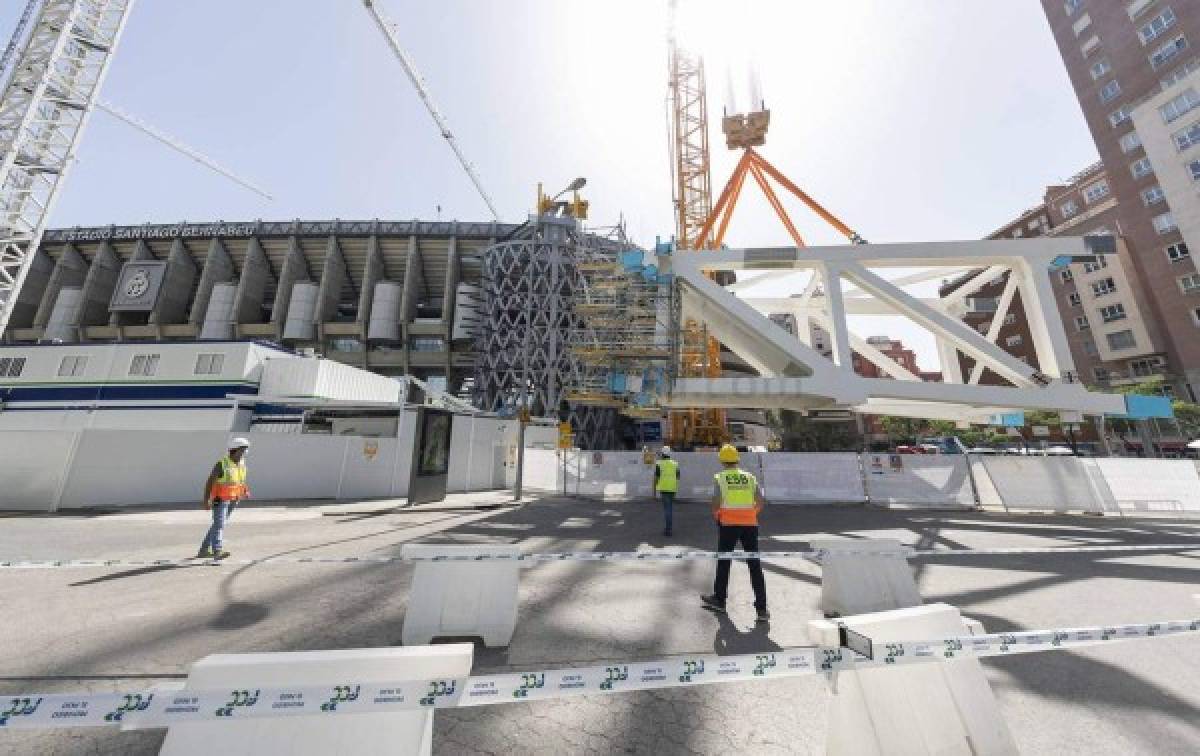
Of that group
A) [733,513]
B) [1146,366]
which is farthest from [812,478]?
[1146,366]

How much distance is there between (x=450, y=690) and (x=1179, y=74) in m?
62.4

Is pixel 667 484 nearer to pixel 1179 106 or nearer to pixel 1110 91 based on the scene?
pixel 1179 106

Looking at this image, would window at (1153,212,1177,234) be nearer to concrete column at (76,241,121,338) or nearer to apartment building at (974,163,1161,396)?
apartment building at (974,163,1161,396)

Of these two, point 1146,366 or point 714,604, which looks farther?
point 1146,366

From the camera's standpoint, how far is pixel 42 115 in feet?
80.3

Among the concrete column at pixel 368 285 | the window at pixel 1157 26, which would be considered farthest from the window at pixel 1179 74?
the concrete column at pixel 368 285

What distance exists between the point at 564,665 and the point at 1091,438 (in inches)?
2185

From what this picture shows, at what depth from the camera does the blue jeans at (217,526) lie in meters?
6.75

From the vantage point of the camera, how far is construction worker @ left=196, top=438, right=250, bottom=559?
6.76 metres

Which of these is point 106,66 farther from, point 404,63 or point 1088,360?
point 1088,360

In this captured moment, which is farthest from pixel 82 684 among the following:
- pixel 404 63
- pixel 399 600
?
pixel 404 63

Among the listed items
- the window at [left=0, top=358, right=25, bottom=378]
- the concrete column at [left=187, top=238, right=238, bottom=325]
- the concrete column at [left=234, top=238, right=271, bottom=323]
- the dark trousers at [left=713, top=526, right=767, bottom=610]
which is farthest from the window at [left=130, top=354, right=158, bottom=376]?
the concrete column at [left=187, top=238, right=238, bottom=325]

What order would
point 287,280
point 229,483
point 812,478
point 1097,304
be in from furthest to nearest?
point 287,280
point 1097,304
point 812,478
point 229,483

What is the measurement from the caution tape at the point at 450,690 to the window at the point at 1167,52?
61.2 meters
